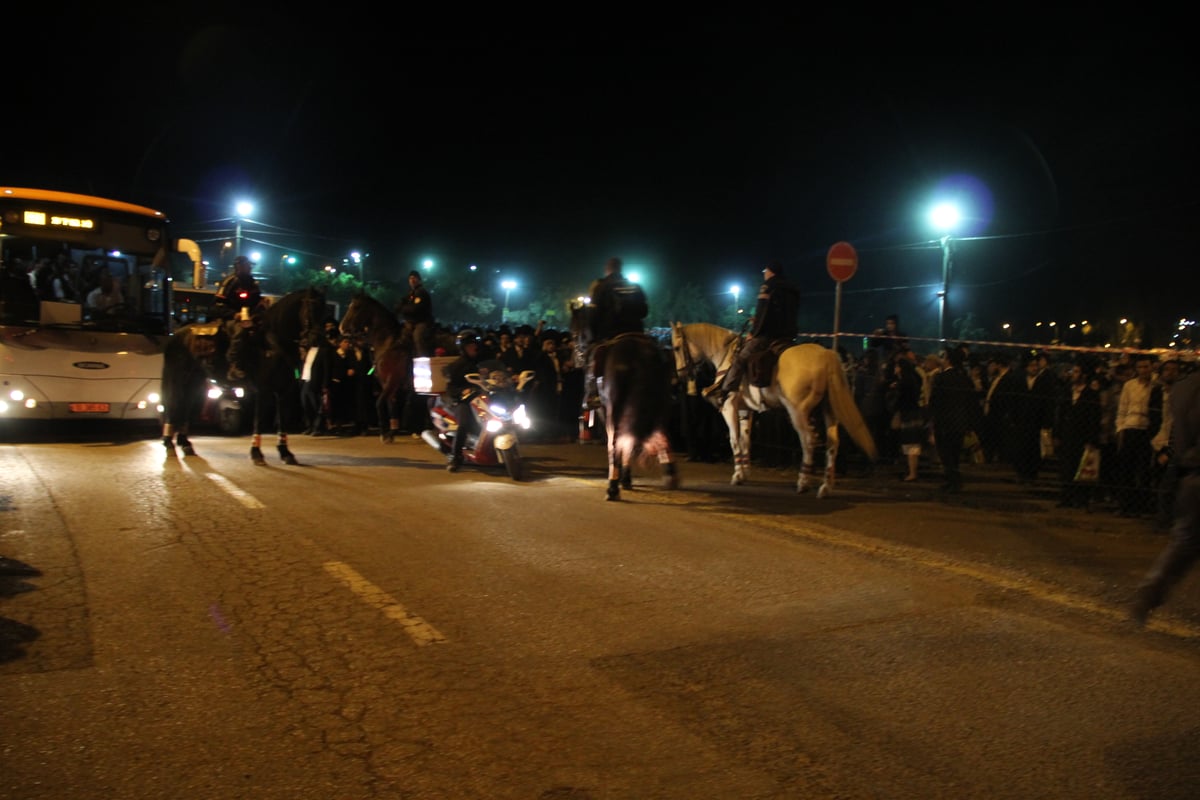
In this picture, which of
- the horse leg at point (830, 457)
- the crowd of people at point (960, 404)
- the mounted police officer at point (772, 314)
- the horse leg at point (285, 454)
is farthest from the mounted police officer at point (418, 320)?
the horse leg at point (830, 457)

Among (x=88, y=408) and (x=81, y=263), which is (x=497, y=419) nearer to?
(x=88, y=408)

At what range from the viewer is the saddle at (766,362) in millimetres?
12367

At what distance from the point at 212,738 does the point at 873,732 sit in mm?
3007

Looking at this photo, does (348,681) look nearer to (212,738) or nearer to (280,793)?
(212,738)

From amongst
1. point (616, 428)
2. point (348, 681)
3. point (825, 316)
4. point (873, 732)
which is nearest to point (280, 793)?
point (348, 681)

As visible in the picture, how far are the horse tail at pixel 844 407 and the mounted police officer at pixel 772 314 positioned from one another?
0.72m

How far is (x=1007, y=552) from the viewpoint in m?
8.80

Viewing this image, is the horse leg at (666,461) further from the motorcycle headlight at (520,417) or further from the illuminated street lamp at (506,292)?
the illuminated street lamp at (506,292)

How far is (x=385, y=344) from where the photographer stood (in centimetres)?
1642

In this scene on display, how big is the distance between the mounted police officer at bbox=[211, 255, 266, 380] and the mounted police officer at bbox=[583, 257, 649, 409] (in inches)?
205

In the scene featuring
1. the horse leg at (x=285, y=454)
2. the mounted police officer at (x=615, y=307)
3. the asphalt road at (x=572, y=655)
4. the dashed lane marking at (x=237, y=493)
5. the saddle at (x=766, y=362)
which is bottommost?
the asphalt road at (x=572, y=655)

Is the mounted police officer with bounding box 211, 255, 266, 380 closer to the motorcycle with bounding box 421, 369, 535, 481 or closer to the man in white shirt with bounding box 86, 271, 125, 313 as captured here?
the man in white shirt with bounding box 86, 271, 125, 313

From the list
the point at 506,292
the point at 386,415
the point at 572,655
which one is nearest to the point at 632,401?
the point at 572,655

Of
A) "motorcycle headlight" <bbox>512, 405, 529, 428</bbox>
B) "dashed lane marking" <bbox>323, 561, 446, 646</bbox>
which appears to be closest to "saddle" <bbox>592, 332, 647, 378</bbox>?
"motorcycle headlight" <bbox>512, 405, 529, 428</bbox>
